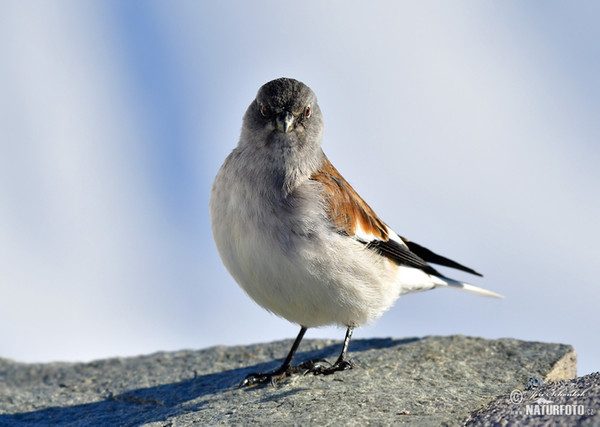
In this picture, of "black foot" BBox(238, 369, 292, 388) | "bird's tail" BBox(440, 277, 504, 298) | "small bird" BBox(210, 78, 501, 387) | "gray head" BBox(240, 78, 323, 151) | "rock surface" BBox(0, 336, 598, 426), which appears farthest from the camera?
"bird's tail" BBox(440, 277, 504, 298)

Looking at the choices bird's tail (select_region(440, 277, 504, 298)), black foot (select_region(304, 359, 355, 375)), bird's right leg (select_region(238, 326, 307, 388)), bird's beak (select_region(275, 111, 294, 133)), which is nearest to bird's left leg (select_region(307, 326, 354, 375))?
black foot (select_region(304, 359, 355, 375))

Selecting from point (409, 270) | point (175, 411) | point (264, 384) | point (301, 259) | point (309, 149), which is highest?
point (309, 149)

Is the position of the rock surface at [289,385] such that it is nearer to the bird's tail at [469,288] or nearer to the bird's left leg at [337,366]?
the bird's left leg at [337,366]

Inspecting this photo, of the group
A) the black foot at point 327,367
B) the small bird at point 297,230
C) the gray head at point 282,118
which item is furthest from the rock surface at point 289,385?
the gray head at point 282,118

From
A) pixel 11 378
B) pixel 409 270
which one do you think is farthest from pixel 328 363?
pixel 11 378

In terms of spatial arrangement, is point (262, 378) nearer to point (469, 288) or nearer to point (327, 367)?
point (327, 367)

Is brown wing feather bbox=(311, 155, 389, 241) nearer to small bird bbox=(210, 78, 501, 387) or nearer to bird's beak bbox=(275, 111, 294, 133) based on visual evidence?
small bird bbox=(210, 78, 501, 387)

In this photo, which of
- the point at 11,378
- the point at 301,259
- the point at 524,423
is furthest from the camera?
the point at 11,378

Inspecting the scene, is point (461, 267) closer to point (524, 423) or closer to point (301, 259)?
point (301, 259)
